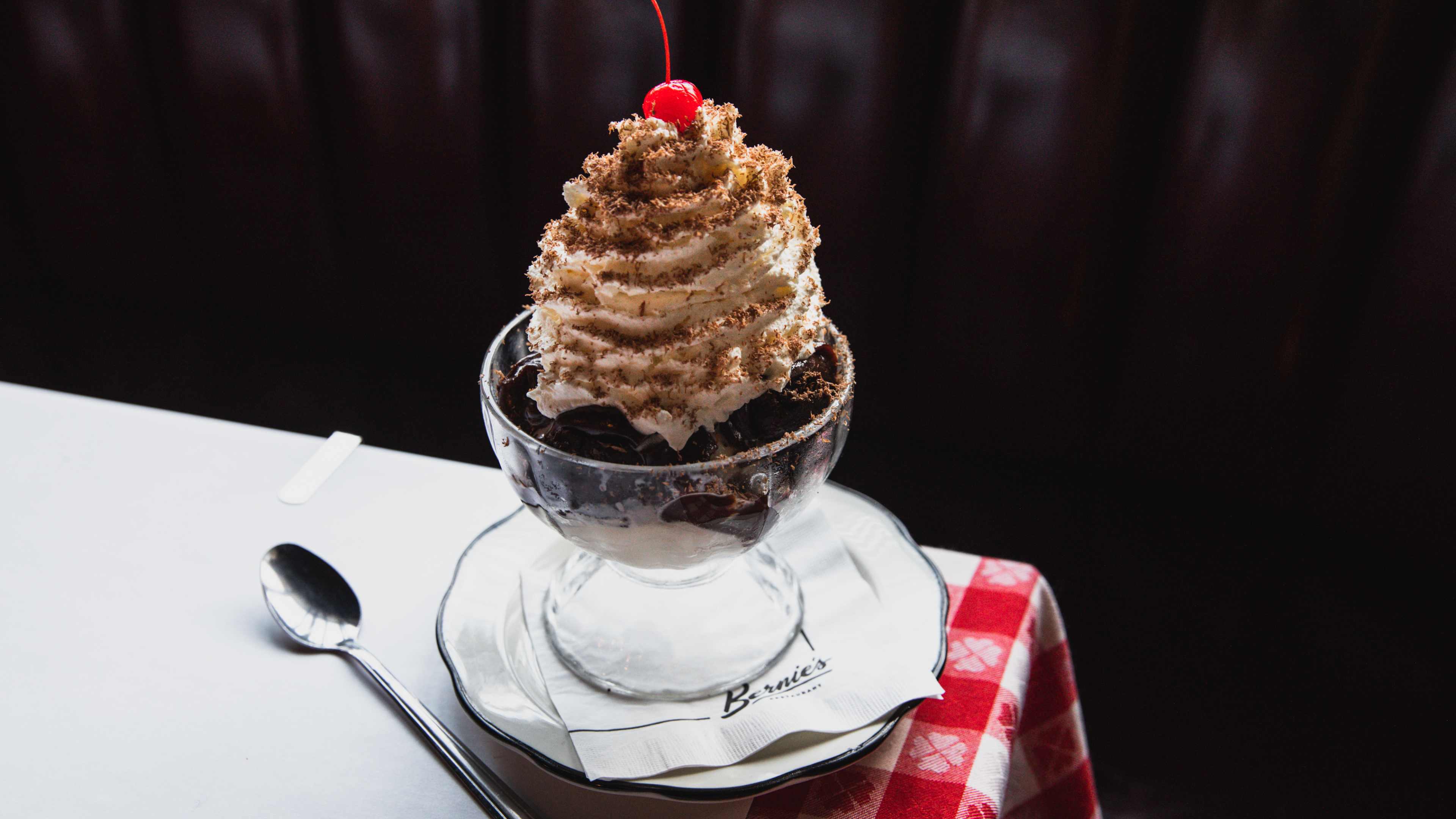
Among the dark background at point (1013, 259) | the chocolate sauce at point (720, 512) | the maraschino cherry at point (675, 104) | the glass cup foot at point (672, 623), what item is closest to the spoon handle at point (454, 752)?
the glass cup foot at point (672, 623)

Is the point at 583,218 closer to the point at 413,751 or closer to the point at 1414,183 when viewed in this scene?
the point at 413,751

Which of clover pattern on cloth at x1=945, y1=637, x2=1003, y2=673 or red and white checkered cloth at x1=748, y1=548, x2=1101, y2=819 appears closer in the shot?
red and white checkered cloth at x1=748, y1=548, x2=1101, y2=819


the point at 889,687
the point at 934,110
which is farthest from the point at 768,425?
the point at 934,110

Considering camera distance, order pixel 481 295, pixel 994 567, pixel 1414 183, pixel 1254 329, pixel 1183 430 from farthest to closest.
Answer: pixel 481 295 < pixel 1183 430 < pixel 1254 329 < pixel 1414 183 < pixel 994 567

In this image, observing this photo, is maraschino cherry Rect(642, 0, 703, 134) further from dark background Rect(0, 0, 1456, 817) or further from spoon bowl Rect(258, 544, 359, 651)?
dark background Rect(0, 0, 1456, 817)

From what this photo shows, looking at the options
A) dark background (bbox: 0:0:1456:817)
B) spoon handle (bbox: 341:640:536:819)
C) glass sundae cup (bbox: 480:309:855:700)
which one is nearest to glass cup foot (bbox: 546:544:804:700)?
glass sundae cup (bbox: 480:309:855:700)

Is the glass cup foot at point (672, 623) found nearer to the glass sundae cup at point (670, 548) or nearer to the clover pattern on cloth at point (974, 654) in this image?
the glass sundae cup at point (670, 548)
